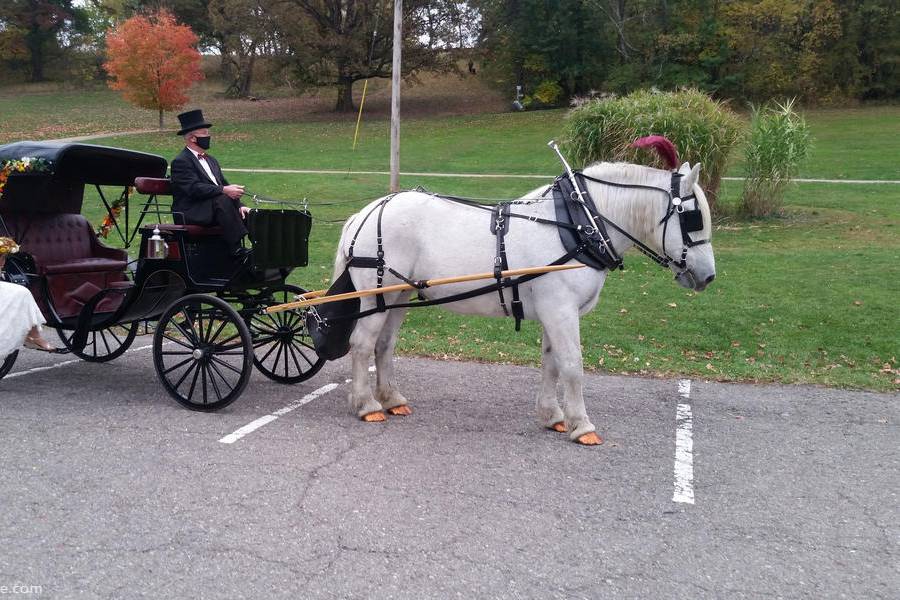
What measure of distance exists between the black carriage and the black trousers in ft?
0.40

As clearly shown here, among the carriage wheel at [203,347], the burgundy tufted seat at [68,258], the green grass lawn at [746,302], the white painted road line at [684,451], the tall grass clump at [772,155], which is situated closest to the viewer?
the white painted road line at [684,451]

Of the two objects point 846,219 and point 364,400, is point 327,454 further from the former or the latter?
point 846,219

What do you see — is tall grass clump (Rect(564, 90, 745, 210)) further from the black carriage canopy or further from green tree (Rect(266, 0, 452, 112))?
green tree (Rect(266, 0, 452, 112))

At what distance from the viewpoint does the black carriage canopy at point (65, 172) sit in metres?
6.61

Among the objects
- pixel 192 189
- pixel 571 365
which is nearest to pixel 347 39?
pixel 192 189

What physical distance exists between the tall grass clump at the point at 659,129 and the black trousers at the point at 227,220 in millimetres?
9027

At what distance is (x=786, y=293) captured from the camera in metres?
10.2

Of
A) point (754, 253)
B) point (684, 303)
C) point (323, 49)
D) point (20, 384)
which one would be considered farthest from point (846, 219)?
point (323, 49)

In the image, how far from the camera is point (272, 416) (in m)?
6.14

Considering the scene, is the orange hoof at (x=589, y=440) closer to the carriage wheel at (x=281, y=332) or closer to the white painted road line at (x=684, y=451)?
the white painted road line at (x=684, y=451)

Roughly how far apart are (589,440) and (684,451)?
0.67 meters

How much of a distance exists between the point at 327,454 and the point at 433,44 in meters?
42.5

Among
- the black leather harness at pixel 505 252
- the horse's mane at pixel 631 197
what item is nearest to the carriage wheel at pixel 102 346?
the black leather harness at pixel 505 252

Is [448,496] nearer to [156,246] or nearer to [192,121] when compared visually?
[156,246]
